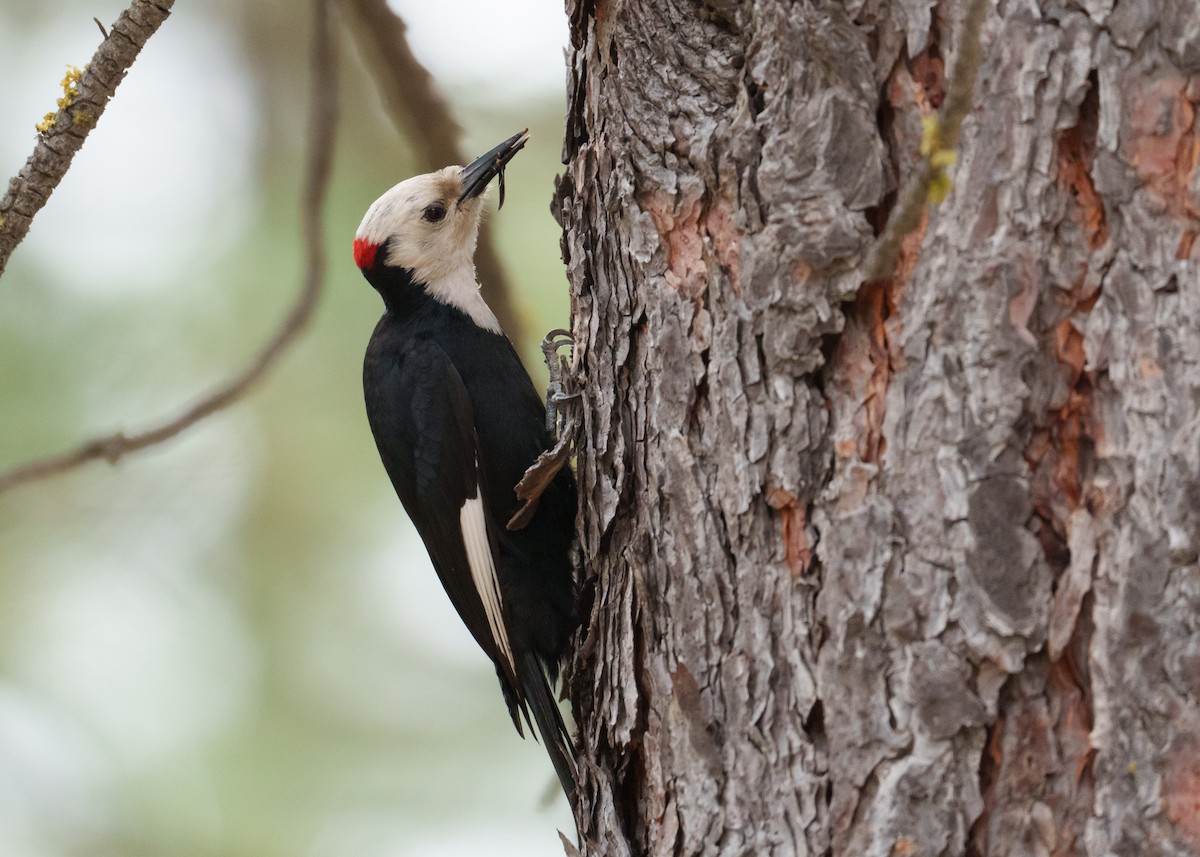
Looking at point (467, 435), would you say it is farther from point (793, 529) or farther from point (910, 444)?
point (910, 444)

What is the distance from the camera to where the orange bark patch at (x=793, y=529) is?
1553 millimetres

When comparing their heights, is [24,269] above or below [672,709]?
above

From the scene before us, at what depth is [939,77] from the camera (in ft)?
4.85

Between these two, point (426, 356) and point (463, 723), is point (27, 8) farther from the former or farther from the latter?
point (463, 723)

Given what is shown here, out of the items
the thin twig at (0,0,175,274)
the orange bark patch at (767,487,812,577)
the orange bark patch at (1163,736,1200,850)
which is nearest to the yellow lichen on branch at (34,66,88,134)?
the thin twig at (0,0,175,274)

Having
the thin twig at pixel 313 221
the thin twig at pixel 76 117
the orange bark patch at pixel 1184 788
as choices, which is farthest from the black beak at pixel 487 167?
the orange bark patch at pixel 1184 788

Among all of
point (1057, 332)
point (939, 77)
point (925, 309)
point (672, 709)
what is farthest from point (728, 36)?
point (672, 709)

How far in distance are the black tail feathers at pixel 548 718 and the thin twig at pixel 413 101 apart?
96cm

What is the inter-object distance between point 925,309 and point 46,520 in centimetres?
314

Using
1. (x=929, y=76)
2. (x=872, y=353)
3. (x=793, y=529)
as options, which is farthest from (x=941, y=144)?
(x=793, y=529)

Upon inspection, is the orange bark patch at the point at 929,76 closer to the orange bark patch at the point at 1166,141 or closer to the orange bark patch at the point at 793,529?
the orange bark patch at the point at 1166,141

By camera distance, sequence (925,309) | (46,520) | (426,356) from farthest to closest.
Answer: (46,520), (426,356), (925,309)

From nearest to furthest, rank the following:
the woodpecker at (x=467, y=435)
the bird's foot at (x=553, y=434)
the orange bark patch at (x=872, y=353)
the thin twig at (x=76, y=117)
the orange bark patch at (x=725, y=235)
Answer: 1. the orange bark patch at (x=872, y=353)
2. the orange bark patch at (x=725, y=235)
3. the thin twig at (x=76, y=117)
4. the bird's foot at (x=553, y=434)
5. the woodpecker at (x=467, y=435)

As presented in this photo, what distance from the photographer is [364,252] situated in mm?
3113
